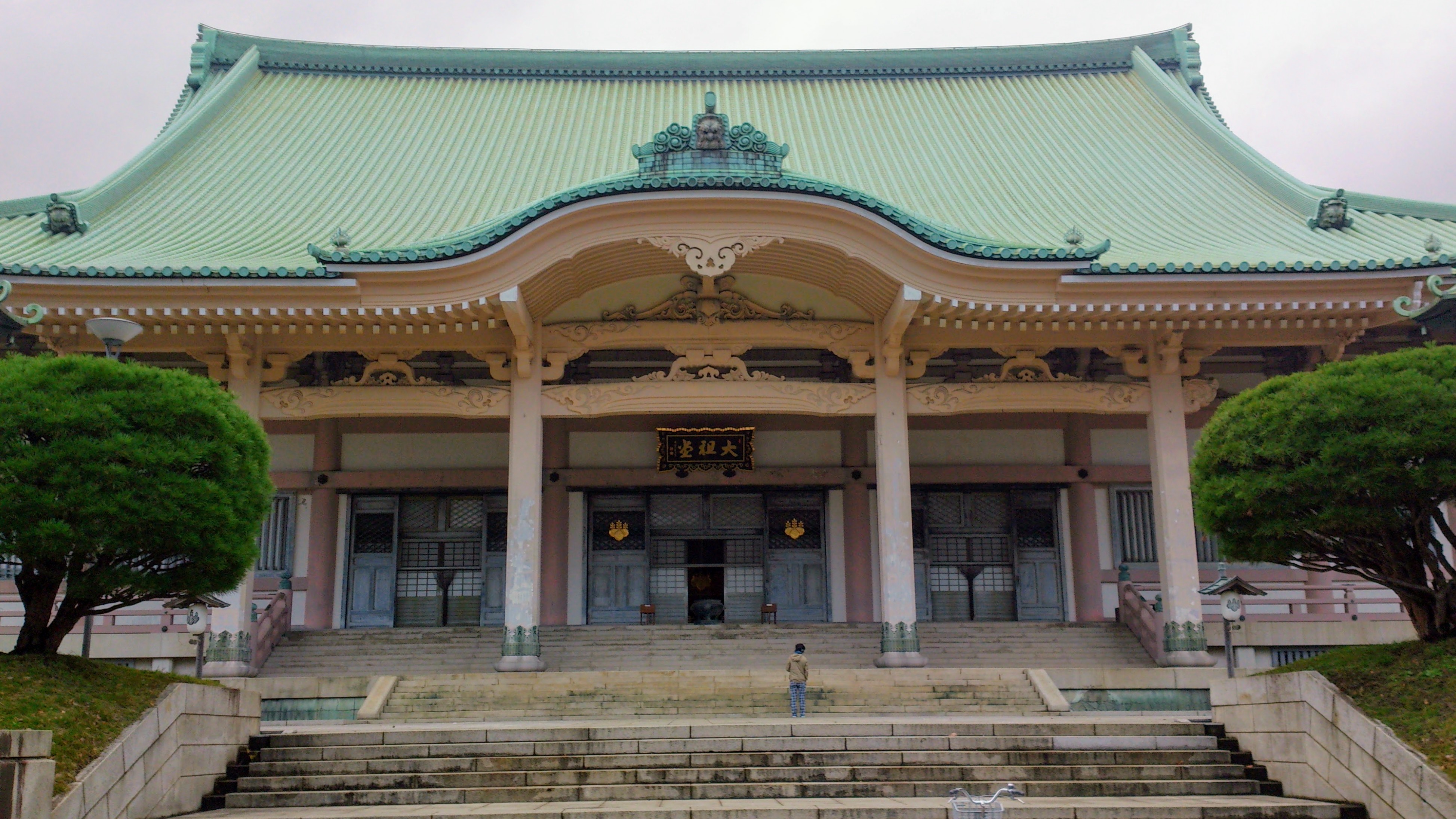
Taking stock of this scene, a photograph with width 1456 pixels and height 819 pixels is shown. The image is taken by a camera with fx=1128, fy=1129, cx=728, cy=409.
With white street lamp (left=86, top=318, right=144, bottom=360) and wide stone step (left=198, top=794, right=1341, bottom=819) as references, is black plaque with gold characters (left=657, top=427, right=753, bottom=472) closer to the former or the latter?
white street lamp (left=86, top=318, right=144, bottom=360)

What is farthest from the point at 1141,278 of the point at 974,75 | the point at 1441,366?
the point at 974,75

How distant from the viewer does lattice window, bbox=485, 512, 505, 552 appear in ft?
59.0

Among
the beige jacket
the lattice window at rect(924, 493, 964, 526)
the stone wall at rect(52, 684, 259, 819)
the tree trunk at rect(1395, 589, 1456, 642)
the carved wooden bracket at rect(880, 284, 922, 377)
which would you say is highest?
Answer: the carved wooden bracket at rect(880, 284, 922, 377)

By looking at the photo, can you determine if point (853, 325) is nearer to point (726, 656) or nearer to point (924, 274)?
point (924, 274)

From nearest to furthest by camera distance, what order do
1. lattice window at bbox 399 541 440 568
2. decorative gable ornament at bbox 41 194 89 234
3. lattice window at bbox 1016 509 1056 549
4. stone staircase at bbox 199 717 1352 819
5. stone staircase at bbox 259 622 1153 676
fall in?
stone staircase at bbox 199 717 1352 819
stone staircase at bbox 259 622 1153 676
decorative gable ornament at bbox 41 194 89 234
lattice window at bbox 399 541 440 568
lattice window at bbox 1016 509 1056 549

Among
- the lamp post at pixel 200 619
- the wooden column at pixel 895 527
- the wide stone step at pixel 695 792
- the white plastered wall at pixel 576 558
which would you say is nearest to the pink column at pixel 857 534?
the wooden column at pixel 895 527

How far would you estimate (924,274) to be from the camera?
1419cm

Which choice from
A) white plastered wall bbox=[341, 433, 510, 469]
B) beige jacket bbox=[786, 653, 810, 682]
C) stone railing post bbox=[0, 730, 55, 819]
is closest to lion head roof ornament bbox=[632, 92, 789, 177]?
white plastered wall bbox=[341, 433, 510, 469]

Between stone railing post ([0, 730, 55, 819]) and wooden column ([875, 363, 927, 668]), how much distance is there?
950 centimetres

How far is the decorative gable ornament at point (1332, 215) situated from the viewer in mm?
16359

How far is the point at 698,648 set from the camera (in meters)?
15.6

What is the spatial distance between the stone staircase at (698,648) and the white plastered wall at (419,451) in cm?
272

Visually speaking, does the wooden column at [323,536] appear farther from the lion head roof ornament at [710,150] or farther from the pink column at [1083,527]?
the pink column at [1083,527]

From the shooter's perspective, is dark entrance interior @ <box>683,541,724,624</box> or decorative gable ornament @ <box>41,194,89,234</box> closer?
decorative gable ornament @ <box>41,194,89,234</box>
